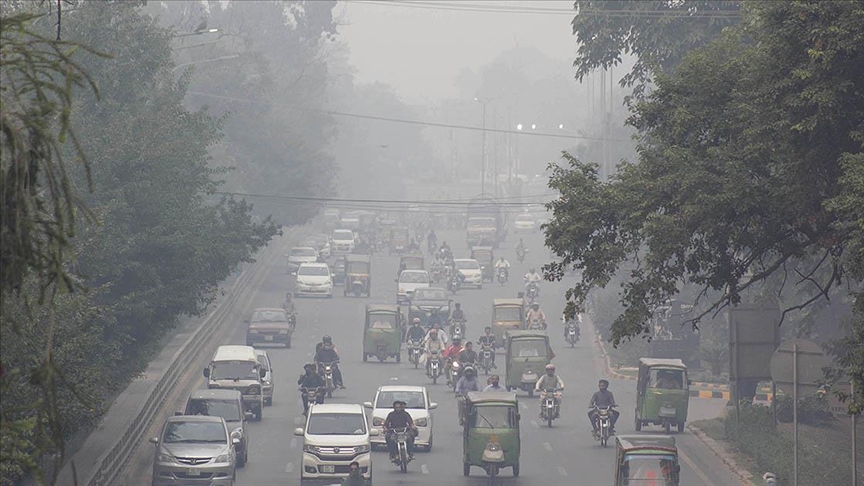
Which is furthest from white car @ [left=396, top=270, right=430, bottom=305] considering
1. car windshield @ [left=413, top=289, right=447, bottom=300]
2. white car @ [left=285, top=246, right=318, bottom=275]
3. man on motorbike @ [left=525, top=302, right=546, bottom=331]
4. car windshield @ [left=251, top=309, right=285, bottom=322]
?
white car @ [left=285, top=246, right=318, bottom=275]

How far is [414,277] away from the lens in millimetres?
68812

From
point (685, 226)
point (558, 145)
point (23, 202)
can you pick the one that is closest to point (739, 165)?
point (685, 226)

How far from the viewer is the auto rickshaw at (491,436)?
2880 centimetres

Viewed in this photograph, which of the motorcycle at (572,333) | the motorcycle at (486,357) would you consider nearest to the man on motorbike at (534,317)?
the motorcycle at (572,333)

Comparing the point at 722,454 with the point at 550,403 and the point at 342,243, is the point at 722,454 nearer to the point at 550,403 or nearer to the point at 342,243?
the point at 550,403

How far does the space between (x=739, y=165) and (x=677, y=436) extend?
17.0 metres

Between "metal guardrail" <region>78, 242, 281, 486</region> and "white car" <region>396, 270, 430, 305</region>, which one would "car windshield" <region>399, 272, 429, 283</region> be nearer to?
"white car" <region>396, 270, 430, 305</region>

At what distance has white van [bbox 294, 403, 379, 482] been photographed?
92.5 feet

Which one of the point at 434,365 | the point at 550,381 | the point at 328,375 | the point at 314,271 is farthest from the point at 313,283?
the point at 550,381

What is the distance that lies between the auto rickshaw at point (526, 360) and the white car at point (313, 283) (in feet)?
92.2

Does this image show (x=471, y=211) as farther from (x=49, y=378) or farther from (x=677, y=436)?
(x=49, y=378)

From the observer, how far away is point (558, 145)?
7815 inches

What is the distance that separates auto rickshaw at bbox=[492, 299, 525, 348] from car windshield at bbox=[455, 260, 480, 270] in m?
20.2

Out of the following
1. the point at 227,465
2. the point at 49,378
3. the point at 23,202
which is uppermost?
the point at 23,202
